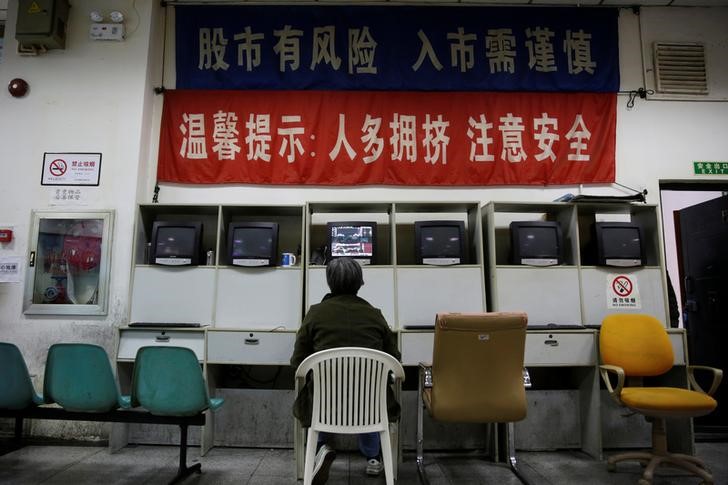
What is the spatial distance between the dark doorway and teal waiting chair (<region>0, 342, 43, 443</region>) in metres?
4.49

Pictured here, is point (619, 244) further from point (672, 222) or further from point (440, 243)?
point (672, 222)

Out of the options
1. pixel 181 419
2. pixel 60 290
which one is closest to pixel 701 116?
pixel 181 419

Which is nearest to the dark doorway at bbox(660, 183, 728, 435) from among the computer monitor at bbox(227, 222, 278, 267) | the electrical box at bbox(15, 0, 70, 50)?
the computer monitor at bbox(227, 222, 278, 267)

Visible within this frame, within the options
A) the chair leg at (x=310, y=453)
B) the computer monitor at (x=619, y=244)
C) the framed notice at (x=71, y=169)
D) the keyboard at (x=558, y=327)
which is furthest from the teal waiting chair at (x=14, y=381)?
the computer monitor at (x=619, y=244)

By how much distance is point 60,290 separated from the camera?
10.4 feet

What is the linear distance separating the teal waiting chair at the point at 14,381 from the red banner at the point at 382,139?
1632mm

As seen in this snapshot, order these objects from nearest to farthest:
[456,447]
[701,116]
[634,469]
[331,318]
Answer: [331,318] → [634,469] → [456,447] → [701,116]

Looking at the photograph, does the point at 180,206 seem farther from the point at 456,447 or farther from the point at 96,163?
the point at 456,447

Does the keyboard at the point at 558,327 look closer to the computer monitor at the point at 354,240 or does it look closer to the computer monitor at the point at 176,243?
the computer monitor at the point at 354,240

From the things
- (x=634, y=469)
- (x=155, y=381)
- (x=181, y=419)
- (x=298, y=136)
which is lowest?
(x=634, y=469)

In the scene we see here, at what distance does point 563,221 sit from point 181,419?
2.83m

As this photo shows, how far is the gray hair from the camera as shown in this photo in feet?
7.11

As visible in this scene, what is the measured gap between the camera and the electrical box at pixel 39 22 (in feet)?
10.7

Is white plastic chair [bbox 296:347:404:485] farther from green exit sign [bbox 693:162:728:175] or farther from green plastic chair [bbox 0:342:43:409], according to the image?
green exit sign [bbox 693:162:728:175]
